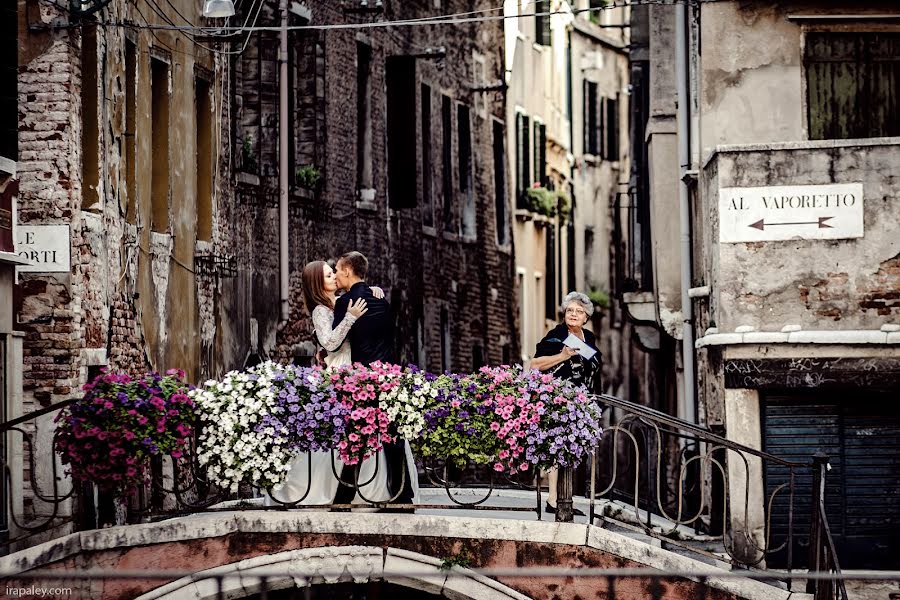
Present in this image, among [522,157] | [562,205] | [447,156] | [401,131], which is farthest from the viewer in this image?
[562,205]

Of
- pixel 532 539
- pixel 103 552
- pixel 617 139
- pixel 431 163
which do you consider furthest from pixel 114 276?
pixel 617 139

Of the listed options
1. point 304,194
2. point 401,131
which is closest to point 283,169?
point 304,194

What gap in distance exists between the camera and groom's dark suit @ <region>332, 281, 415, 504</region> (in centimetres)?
1239

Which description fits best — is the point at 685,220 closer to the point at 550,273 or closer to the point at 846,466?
the point at 846,466

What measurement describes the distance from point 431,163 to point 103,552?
16.2m

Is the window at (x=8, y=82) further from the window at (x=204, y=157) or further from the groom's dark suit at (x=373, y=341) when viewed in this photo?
the window at (x=204, y=157)

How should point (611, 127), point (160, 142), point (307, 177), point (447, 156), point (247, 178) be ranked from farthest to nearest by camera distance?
point (611, 127)
point (447, 156)
point (307, 177)
point (247, 178)
point (160, 142)

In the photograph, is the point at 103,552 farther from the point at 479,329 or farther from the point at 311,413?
the point at 479,329

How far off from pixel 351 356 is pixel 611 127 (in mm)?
29180

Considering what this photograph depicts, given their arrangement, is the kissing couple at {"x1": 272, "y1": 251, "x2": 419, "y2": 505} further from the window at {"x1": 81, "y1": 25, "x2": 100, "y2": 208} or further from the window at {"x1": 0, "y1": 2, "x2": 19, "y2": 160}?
the window at {"x1": 81, "y1": 25, "x2": 100, "y2": 208}

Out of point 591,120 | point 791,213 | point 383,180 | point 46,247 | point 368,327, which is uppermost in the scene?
point 591,120

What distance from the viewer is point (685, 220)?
18609 mm

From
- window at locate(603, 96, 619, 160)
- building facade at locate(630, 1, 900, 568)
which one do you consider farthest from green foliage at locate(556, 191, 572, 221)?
building facade at locate(630, 1, 900, 568)

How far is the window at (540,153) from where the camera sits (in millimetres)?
33750
